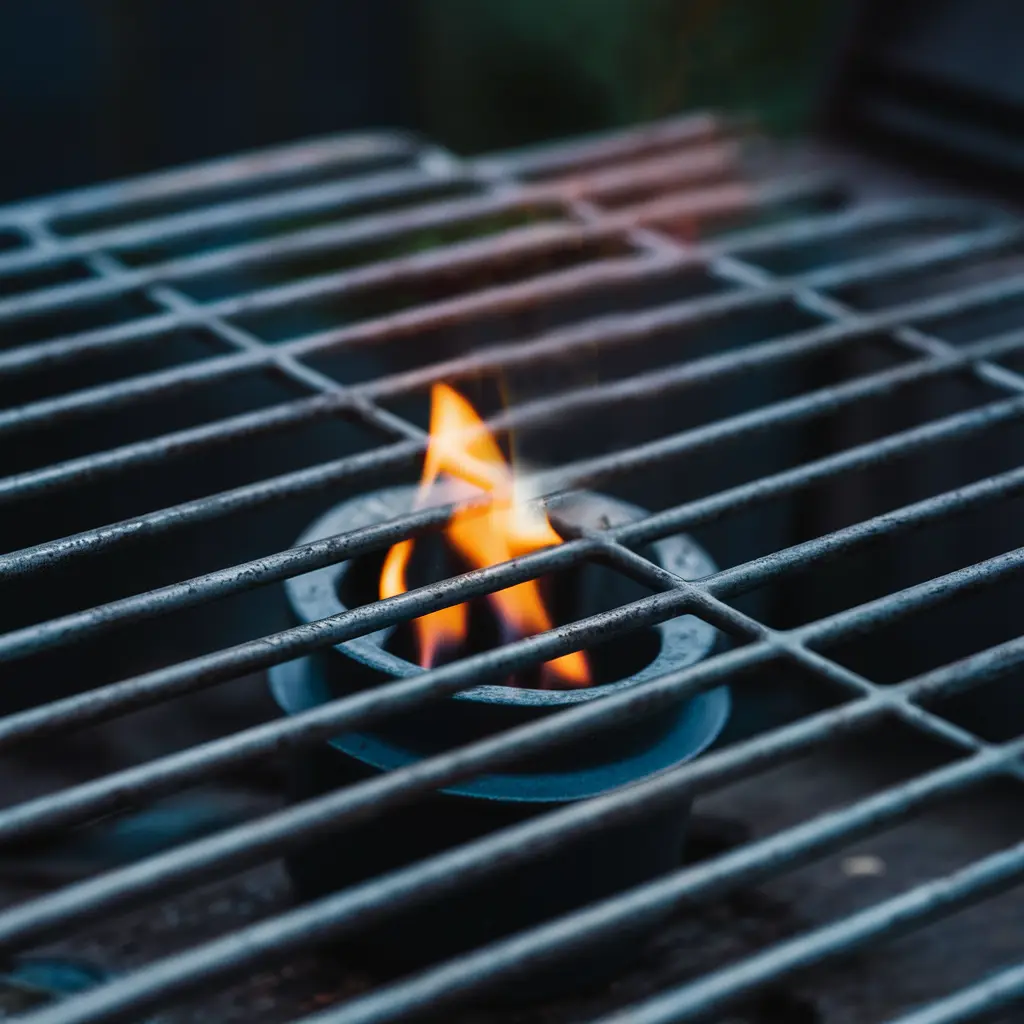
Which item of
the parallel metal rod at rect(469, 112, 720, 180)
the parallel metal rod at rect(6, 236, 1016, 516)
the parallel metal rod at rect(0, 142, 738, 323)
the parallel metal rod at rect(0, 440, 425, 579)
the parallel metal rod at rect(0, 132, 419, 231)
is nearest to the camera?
the parallel metal rod at rect(0, 440, 425, 579)

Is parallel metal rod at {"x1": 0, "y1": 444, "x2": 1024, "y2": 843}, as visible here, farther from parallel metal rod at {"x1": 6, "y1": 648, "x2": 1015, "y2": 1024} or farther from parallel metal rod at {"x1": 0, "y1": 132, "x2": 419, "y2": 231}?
parallel metal rod at {"x1": 0, "y1": 132, "x2": 419, "y2": 231}

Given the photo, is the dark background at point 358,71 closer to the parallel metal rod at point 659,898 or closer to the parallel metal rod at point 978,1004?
the parallel metal rod at point 659,898

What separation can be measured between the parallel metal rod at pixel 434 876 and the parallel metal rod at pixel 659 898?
36 millimetres

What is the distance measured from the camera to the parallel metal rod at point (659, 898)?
64 centimetres

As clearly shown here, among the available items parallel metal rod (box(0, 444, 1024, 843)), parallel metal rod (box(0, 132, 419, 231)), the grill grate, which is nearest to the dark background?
the grill grate

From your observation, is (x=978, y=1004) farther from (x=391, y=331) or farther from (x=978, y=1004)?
(x=391, y=331)

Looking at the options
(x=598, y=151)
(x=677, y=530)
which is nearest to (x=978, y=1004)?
(x=677, y=530)

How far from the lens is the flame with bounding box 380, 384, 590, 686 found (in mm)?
990

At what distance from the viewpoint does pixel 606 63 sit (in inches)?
73.4

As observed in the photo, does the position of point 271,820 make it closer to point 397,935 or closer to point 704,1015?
point 704,1015

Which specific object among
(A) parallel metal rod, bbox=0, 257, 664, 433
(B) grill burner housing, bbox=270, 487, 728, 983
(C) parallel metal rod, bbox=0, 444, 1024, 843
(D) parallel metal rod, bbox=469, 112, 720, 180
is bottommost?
(B) grill burner housing, bbox=270, 487, 728, 983

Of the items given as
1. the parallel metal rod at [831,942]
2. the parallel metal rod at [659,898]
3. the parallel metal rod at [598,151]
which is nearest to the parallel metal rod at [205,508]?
the parallel metal rod at [659,898]

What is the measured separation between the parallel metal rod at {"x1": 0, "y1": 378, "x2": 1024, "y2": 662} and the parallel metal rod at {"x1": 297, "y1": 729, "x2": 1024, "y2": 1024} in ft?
0.63

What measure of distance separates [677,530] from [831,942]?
1.14ft
